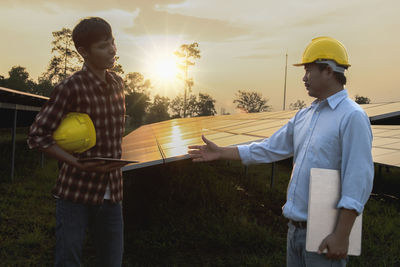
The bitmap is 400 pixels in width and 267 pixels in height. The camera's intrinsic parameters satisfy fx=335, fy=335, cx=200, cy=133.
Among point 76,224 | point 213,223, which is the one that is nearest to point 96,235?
point 76,224

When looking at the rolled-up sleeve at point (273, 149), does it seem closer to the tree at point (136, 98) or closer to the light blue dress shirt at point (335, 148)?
the light blue dress shirt at point (335, 148)

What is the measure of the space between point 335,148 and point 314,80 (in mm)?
417

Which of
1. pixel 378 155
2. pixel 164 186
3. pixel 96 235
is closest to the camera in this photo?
pixel 96 235

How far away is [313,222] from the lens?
5.53 feet

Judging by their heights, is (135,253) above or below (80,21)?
below

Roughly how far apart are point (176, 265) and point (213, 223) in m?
1.77

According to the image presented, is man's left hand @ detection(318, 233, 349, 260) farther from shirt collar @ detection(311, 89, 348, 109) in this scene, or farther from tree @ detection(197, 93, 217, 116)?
tree @ detection(197, 93, 217, 116)

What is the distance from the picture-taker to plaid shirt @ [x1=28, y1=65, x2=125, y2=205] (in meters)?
1.84

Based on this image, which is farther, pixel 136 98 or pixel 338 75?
pixel 136 98

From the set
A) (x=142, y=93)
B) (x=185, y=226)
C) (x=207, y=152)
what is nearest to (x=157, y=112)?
(x=142, y=93)

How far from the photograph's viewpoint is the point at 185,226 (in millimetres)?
6137

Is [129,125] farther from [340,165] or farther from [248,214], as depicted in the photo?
[340,165]

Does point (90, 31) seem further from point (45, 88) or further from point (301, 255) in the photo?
point (45, 88)

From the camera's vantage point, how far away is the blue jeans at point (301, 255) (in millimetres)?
1732
